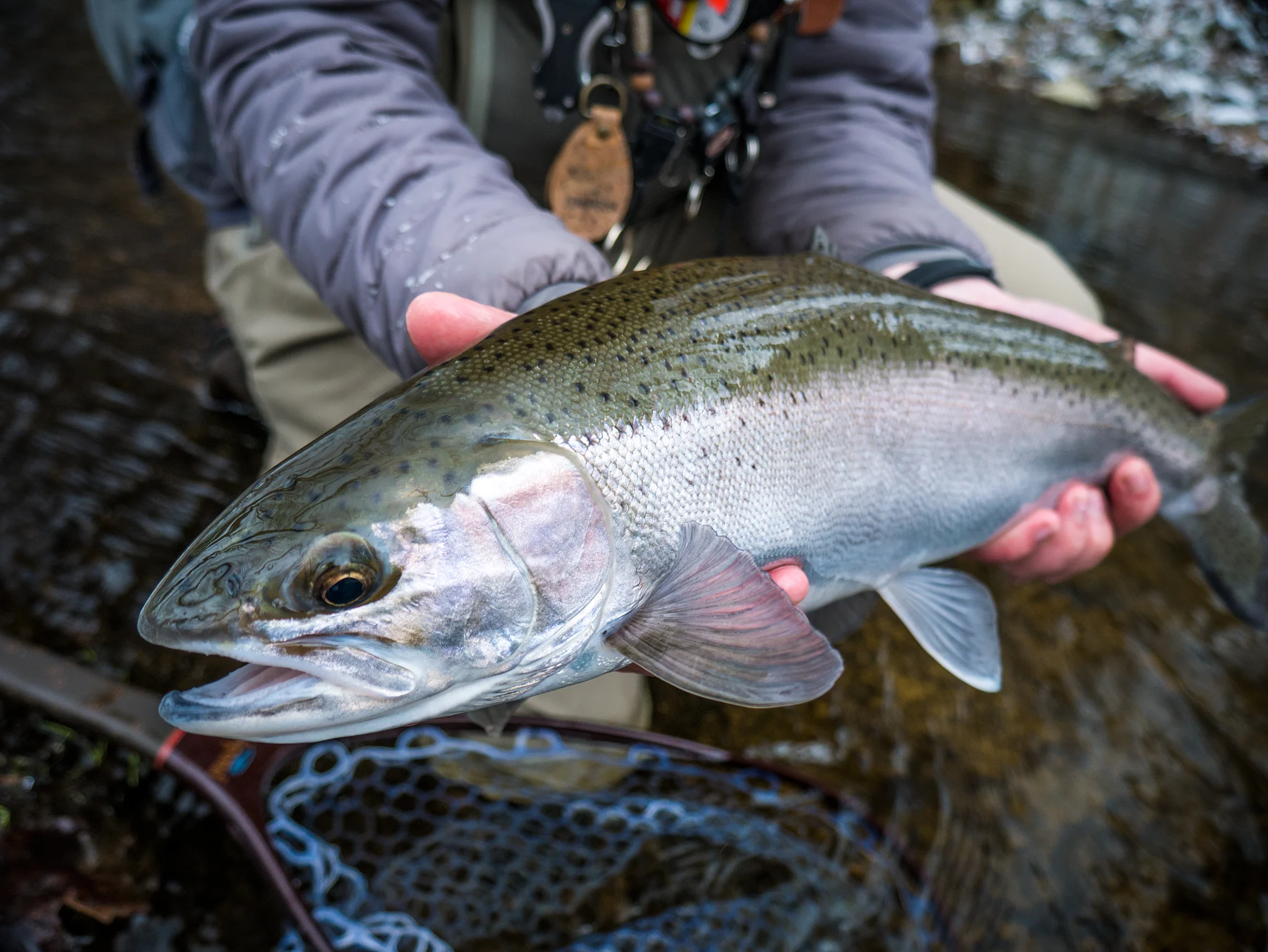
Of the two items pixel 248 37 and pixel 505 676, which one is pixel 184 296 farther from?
pixel 505 676

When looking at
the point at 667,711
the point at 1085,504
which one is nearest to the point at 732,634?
the point at 1085,504

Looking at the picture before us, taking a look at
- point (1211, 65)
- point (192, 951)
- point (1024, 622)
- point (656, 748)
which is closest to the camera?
point (192, 951)

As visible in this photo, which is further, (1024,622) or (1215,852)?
(1024,622)

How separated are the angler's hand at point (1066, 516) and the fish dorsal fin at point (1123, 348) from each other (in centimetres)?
15

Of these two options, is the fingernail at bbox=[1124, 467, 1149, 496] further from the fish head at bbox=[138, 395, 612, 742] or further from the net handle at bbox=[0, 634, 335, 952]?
the net handle at bbox=[0, 634, 335, 952]

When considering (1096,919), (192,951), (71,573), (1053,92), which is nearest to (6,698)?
(71,573)

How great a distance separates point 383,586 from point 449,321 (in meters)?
0.54

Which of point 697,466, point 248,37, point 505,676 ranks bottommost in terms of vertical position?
point 505,676

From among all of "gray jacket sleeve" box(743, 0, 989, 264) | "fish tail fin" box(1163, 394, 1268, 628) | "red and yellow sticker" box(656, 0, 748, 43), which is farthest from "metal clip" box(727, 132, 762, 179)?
"fish tail fin" box(1163, 394, 1268, 628)

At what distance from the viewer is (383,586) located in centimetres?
110

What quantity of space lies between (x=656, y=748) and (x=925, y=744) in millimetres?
1055

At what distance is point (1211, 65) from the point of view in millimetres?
13133

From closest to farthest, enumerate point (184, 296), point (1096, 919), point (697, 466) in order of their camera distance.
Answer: point (697, 466) < point (1096, 919) < point (184, 296)

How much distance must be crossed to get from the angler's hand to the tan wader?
0.78m
